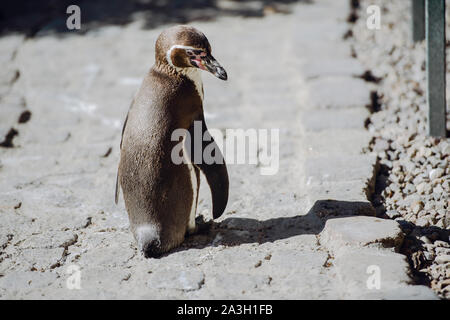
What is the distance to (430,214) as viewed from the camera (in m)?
3.90

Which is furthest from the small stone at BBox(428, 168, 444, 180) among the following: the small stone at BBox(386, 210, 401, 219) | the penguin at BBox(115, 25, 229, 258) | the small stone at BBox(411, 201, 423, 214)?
the penguin at BBox(115, 25, 229, 258)

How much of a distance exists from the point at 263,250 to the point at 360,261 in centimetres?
56

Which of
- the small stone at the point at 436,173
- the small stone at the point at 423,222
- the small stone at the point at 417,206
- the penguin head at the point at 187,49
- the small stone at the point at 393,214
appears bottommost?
the small stone at the point at 393,214

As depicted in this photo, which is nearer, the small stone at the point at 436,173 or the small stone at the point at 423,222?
the small stone at the point at 423,222

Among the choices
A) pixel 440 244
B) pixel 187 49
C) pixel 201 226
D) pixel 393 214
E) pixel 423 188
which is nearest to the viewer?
pixel 187 49

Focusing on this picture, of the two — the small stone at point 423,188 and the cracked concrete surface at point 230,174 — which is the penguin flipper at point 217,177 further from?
the small stone at point 423,188

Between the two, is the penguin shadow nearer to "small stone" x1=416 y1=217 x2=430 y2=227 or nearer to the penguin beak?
"small stone" x1=416 y1=217 x2=430 y2=227

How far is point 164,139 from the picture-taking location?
128 inches

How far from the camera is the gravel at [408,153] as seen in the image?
356 centimetres

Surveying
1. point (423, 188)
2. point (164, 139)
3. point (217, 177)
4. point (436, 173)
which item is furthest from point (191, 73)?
point (436, 173)

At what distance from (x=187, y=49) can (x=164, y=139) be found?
1.58 feet

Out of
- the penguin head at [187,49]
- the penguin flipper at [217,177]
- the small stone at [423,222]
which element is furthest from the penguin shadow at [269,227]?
the penguin head at [187,49]

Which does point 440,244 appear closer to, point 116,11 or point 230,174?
point 230,174

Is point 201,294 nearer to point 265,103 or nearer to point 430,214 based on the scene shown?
point 430,214
